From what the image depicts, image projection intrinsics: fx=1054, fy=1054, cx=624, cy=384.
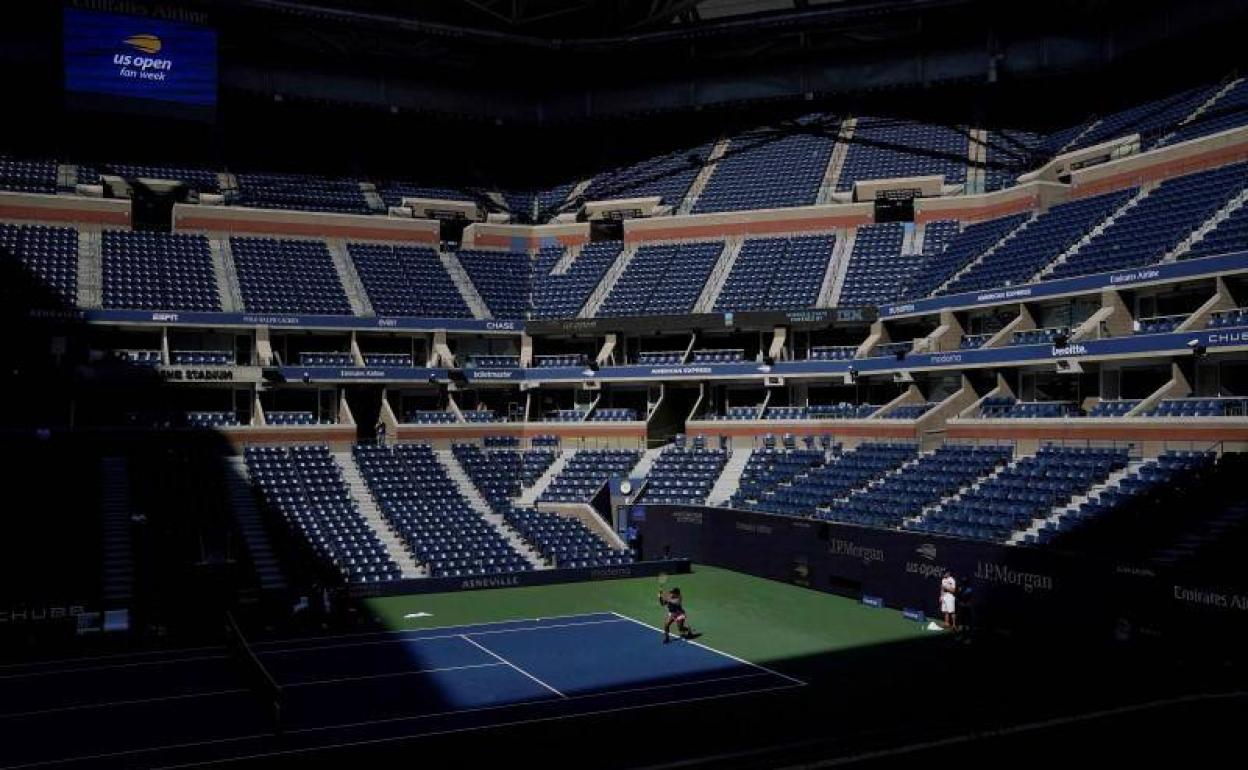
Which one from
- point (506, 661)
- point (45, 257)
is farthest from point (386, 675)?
point (45, 257)

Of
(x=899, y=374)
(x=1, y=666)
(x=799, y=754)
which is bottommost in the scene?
(x=1, y=666)

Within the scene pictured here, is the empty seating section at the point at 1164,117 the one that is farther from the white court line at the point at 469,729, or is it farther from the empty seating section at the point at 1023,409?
the white court line at the point at 469,729

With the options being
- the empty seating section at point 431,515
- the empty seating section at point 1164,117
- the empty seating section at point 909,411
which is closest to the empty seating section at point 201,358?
the empty seating section at point 431,515

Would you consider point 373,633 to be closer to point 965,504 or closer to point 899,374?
point 965,504

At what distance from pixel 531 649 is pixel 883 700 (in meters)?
9.76

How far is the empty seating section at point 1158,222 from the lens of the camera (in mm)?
38031

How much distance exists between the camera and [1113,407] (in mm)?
36094

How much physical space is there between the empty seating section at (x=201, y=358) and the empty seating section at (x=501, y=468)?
36.0ft

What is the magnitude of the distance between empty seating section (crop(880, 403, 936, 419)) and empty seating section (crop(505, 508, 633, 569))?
1216cm

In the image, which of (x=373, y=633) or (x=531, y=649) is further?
(x=373, y=633)

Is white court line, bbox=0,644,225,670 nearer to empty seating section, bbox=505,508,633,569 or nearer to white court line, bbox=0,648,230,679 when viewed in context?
white court line, bbox=0,648,230,679

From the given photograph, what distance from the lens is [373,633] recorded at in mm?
30125

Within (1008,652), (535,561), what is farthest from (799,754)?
(535,561)

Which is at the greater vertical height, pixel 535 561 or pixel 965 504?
pixel 965 504
